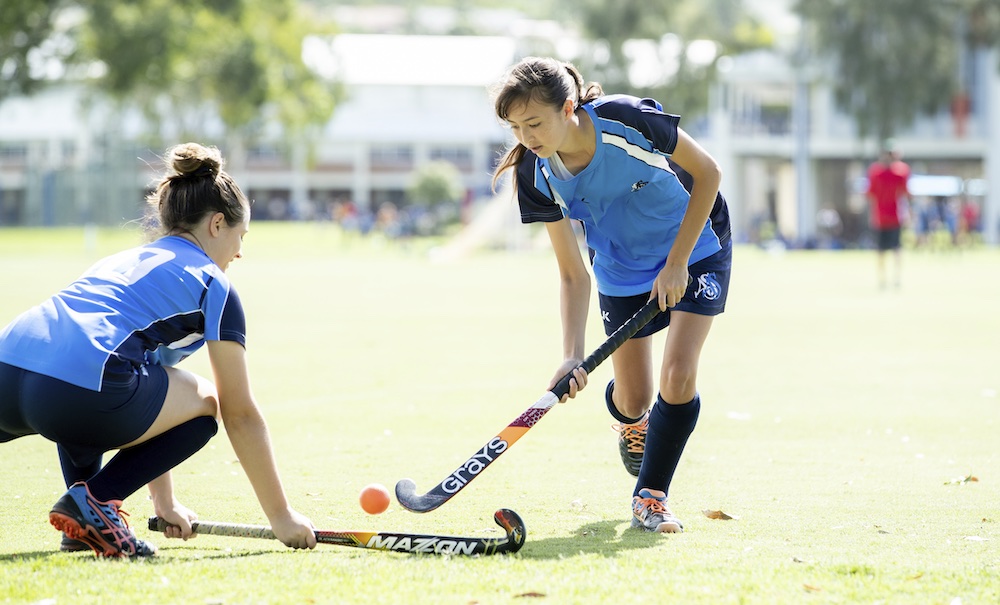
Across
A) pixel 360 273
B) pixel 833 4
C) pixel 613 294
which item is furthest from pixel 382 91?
pixel 613 294

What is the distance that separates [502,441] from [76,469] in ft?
5.22

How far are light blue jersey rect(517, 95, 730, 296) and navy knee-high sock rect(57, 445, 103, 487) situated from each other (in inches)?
80.6

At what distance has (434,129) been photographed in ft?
293

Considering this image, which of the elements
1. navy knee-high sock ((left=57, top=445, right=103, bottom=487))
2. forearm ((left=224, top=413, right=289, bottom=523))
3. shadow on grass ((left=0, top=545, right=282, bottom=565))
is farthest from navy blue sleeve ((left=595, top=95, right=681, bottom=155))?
navy knee-high sock ((left=57, top=445, right=103, bottom=487))

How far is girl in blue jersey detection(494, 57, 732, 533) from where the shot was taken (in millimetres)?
4855

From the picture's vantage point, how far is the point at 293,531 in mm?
4352

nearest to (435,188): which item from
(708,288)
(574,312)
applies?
(574,312)

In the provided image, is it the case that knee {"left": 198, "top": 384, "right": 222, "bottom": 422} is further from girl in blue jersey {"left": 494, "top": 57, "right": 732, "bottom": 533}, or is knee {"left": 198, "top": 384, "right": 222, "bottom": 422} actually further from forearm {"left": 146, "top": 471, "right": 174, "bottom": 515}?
girl in blue jersey {"left": 494, "top": 57, "right": 732, "bottom": 533}

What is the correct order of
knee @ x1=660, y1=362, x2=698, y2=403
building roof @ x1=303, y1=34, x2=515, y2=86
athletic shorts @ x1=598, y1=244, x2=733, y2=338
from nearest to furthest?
knee @ x1=660, y1=362, x2=698, y2=403, athletic shorts @ x1=598, y1=244, x2=733, y2=338, building roof @ x1=303, y1=34, x2=515, y2=86

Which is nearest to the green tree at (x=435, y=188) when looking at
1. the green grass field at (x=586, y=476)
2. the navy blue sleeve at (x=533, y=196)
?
the green grass field at (x=586, y=476)

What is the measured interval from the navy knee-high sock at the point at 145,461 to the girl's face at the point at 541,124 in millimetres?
1613

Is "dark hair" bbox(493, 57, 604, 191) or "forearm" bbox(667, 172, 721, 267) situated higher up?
"dark hair" bbox(493, 57, 604, 191)

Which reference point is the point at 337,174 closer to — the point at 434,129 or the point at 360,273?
the point at 434,129

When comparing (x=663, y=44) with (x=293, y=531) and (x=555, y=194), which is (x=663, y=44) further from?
(x=293, y=531)
